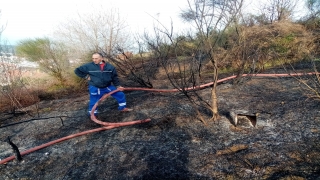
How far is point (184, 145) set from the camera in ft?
10.1

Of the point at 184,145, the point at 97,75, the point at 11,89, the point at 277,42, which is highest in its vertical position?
the point at 277,42

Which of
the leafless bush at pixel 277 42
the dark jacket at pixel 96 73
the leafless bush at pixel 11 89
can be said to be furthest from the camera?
the leafless bush at pixel 277 42

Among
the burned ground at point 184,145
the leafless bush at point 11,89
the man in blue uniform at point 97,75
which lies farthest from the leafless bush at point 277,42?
the leafless bush at point 11,89

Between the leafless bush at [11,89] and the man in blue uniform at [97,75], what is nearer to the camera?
the man in blue uniform at [97,75]

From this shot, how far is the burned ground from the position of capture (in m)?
2.49

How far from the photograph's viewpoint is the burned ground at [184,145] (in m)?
2.49

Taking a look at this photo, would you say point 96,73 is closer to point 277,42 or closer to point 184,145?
point 184,145

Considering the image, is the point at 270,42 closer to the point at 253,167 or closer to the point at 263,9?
the point at 263,9

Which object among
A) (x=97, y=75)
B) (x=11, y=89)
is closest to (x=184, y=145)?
(x=97, y=75)

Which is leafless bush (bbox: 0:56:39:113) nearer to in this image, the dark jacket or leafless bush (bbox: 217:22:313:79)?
the dark jacket

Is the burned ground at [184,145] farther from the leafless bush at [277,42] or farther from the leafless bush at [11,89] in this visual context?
the leafless bush at [277,42]

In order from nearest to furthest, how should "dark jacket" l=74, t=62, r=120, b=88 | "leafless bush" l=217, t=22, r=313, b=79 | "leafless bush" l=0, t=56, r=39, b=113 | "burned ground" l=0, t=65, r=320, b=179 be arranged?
"burned ground" l=0, t=65, r=320, b=179, "dark jacket" l=74, t=62, r=120, b=88, "leafless bush" l=0, t=56, r=39, b=113, "leafless bush" l=217, t=22, r=313, b=79

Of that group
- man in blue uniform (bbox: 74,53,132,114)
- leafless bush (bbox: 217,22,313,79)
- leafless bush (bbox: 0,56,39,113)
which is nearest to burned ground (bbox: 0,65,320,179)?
man in blue uniform (bbox: 74,53,132,114)

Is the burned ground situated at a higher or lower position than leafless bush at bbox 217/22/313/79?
lower
